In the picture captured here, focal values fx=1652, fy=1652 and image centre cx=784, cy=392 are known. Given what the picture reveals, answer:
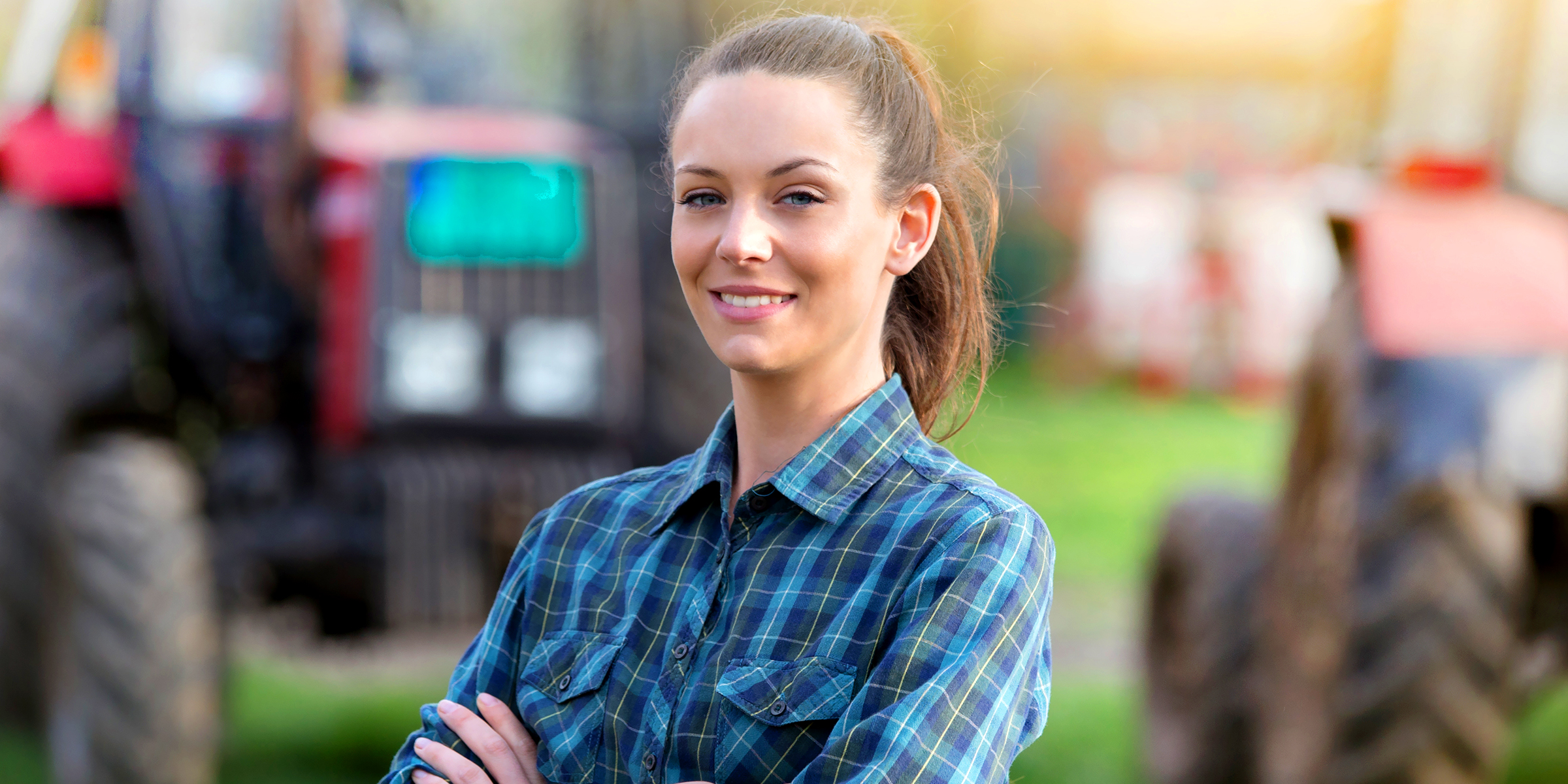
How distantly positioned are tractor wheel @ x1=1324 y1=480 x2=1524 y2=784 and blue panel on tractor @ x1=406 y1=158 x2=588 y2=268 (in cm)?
246

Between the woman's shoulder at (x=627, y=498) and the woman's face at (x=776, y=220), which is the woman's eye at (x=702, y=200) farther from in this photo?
the woman's shoulder at (x=627, y=498)

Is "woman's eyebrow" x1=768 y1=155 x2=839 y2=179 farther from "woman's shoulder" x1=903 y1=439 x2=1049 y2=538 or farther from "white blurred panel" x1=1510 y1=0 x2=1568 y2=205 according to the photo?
"white blurred panel" x1=1510 y1=0 x2=1568 y2=205

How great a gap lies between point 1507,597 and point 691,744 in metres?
2.02

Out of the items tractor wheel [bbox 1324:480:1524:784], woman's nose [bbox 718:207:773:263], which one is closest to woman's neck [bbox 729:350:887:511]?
woman's nose [bbox 718:207:773:263]

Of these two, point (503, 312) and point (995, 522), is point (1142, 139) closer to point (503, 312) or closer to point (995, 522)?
point (503, 312)

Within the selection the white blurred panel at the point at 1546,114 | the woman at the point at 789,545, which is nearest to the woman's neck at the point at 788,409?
the woman at the point at 789,545

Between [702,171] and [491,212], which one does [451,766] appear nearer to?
[702,171]

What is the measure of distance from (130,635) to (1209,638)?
2.73m

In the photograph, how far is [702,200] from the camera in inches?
52.1

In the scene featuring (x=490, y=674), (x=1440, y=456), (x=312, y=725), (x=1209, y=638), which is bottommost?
(x=312, y=725)

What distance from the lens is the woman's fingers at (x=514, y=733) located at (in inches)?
54.2

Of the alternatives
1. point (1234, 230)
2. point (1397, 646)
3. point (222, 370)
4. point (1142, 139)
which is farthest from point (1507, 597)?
point (1142, 139)

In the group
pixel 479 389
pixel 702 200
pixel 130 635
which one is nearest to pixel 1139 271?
pixel 479 389

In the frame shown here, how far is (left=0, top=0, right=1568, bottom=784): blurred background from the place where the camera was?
289 cm
